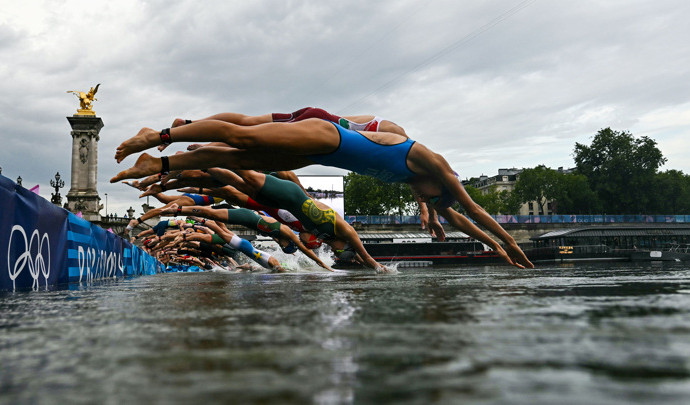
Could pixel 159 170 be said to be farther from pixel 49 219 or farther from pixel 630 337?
pixel 630 337

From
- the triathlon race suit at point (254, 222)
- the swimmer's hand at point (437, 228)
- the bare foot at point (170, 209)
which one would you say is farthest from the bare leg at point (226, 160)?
the bare foot at point (170, 209)

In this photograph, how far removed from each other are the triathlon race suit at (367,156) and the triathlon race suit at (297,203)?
357 centimetres

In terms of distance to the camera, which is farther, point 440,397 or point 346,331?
point 346,331

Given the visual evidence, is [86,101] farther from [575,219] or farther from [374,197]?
[575,219]

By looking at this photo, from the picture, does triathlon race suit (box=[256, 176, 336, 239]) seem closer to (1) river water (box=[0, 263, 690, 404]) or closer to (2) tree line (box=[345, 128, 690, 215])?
(1) river water (box=[0, 263, 690, 404])

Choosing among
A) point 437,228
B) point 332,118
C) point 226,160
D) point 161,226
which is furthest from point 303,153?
point 161,226

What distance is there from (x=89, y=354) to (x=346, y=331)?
67 cm

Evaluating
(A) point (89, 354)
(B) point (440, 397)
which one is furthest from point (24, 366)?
(B) point (440, 397)

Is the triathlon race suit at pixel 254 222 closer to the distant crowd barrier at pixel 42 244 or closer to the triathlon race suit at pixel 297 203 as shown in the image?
the triathlon race suit at pixel 297 203

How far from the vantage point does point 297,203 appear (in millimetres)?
9281

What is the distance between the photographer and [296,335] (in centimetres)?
145

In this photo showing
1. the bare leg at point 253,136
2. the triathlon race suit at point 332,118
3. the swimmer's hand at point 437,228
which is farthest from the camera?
the swimmer's hand at point 437,228

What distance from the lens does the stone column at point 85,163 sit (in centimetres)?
4691

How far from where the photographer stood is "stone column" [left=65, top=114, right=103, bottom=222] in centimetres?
4691
